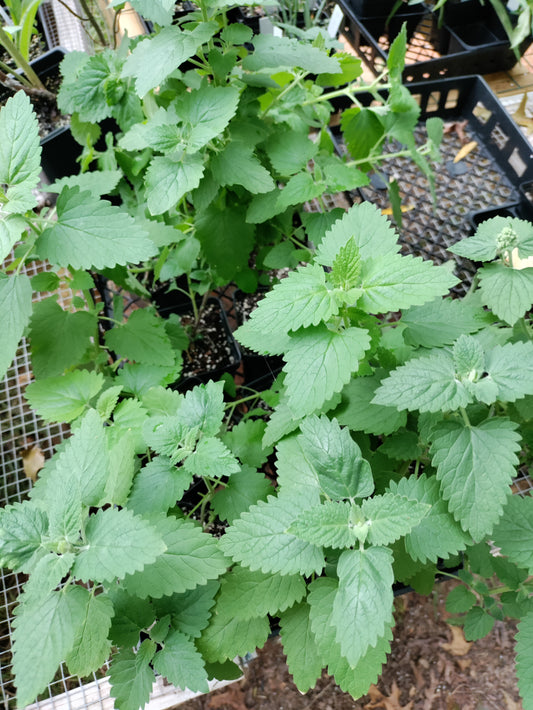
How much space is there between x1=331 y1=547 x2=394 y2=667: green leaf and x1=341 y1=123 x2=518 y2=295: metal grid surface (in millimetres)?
877

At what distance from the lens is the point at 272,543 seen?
0.64 meters

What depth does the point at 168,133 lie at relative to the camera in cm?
83

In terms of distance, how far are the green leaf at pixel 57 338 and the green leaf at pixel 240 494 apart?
0.37 meters

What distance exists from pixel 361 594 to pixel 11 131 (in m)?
0.78

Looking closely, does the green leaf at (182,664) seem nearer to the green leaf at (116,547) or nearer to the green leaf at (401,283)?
the green leaf at (116,547)

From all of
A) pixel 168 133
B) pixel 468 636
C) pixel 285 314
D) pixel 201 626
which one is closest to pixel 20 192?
pixel 168 133

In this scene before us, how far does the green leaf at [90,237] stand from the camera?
0.77 metres

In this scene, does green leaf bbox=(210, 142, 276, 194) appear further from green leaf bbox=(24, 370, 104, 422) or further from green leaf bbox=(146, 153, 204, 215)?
green leaf bbox=(24, 370, 104, 422)

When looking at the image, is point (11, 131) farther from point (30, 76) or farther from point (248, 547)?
point (30, 76)

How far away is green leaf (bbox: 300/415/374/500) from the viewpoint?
25.3 inches

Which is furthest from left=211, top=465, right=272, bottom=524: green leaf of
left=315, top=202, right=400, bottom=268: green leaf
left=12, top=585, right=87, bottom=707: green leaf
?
left=315, top=202, right=400, bottom=268: green leaf

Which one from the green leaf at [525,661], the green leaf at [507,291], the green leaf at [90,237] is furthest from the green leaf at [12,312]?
the green leaf at [525,661]

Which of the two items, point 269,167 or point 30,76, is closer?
point 269,167

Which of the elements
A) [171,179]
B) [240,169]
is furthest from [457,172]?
[171,179]
